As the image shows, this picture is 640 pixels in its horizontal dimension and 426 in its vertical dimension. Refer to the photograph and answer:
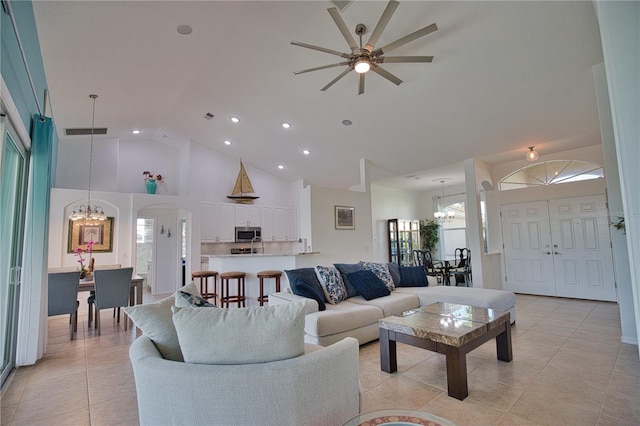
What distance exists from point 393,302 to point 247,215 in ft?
17.3

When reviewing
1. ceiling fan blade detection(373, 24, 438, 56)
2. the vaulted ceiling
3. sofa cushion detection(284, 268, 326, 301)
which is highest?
the vaulted ceiling

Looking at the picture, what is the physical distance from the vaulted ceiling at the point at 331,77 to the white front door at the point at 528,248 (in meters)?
1.17

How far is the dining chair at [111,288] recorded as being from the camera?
13.8 ft

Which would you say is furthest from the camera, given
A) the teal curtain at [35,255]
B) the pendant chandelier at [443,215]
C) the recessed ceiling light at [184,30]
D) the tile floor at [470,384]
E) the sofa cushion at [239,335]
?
the pendant chandelier at [443,215]

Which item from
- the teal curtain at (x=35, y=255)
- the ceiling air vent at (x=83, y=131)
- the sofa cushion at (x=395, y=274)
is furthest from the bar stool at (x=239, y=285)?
the ceiling air vent at (x=83, y=131)

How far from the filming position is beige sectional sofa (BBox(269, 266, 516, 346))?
3.20 metres

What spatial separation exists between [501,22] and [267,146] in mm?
4862

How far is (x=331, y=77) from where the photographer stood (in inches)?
174

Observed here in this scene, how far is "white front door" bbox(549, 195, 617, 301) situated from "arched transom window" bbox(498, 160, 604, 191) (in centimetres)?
46

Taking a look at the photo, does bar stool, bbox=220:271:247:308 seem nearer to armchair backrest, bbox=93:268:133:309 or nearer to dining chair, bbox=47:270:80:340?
armchair backrest, bbox=93:268:133:309

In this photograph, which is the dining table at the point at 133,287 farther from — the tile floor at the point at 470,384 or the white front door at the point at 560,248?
→ the white front door at the point at 560,248

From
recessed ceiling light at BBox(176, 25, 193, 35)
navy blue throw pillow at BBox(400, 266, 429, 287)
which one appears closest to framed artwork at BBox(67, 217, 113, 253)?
recessed ceiling light at BBox(176, 25, 193, 35)

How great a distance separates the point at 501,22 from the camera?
10.6 ft

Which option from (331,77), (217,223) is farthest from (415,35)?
(217,223)
